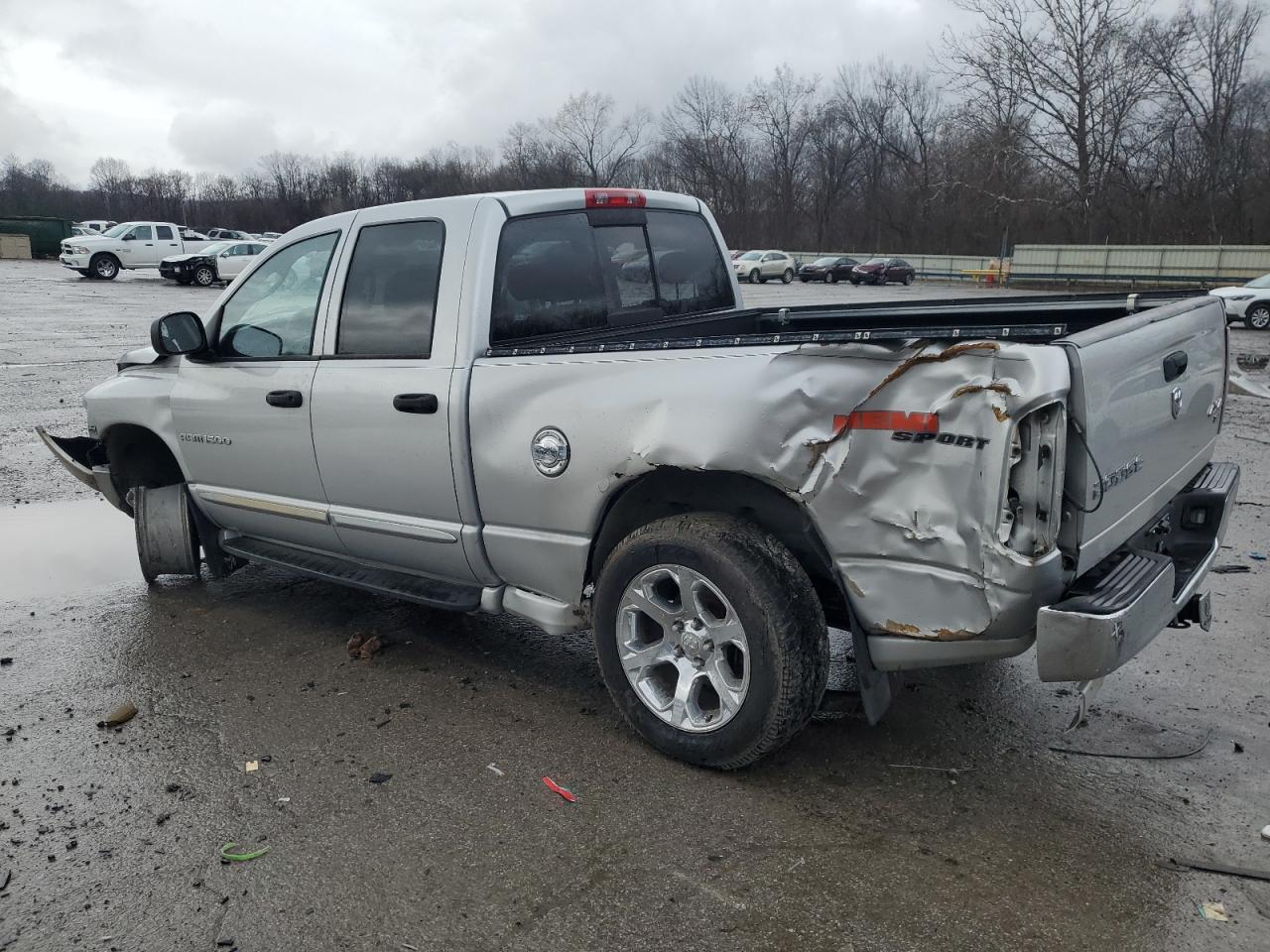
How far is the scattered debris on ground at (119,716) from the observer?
13.3 feet

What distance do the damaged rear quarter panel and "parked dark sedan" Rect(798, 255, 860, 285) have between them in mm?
50062

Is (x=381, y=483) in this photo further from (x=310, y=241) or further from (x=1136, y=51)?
(x=1136, y=51)

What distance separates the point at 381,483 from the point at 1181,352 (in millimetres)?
3127

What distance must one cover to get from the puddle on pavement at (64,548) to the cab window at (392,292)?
8.45 ft

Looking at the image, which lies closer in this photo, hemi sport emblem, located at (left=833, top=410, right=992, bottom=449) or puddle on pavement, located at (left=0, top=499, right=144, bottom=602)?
hemi sport emblem, located at (left=833, top=410, right=992, bottom=449)

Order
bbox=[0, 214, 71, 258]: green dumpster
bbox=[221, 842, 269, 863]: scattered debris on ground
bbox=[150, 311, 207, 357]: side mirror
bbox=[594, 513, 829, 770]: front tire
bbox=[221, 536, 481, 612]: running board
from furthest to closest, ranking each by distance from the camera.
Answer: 1. bbox=[0, 214, 71, 258]: green dumpster
2. bbox=[150, 311, 207, 357]: side mirror
3. bbox=[221, 536, 481, 612]: running board
4. bbox=[594, 513, 829, 770]: front tire
5. bbox=[221, 842, 269, 863]: scattered debris on ground

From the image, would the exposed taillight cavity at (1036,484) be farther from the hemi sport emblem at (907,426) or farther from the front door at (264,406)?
the front door at (264,406)

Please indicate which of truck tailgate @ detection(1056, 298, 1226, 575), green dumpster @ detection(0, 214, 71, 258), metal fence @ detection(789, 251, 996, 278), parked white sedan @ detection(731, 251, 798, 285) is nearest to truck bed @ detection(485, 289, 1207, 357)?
truck tailgate @ detection(1056, 298, 1226, 575)

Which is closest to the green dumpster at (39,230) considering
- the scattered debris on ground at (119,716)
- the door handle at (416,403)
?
the scattered debris on ground at (119,716)

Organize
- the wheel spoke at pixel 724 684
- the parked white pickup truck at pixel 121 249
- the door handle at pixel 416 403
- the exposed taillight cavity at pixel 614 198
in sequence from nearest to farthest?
the wheel spoke at pixel 724 684, the door handle at pixel 416 403, the exposed taillight cavity at pixel 614 198, the parked white pickup truck at pixel 121 249

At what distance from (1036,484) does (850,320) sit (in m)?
2.21

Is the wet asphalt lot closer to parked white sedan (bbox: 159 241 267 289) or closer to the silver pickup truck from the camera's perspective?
the silver pickup truck

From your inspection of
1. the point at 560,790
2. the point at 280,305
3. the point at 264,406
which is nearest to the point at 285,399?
the point at 264,406

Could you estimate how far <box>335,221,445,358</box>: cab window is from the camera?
4164 mm
